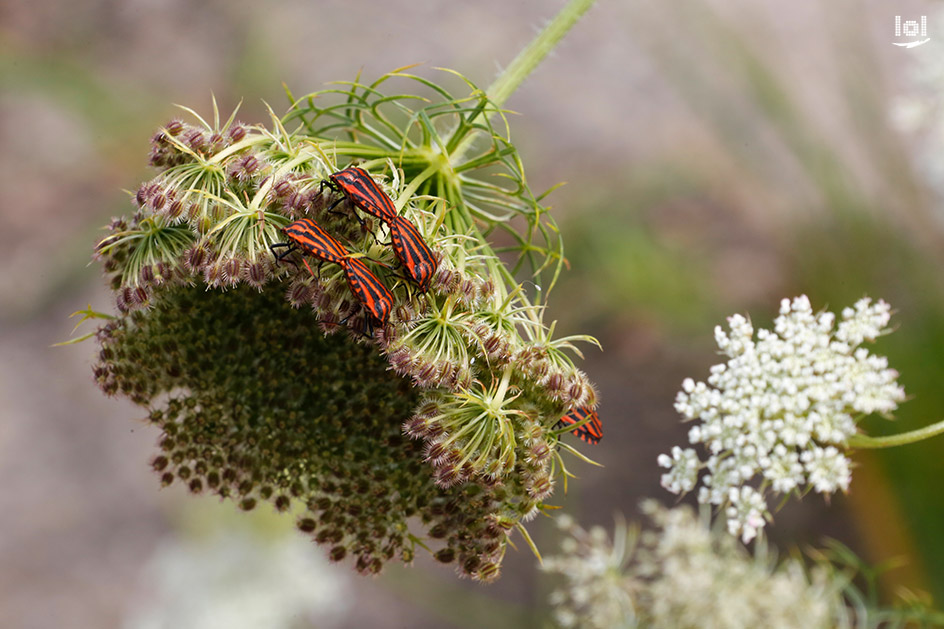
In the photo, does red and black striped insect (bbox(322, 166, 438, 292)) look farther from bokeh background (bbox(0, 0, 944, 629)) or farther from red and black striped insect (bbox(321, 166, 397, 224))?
bokeh background (bbox(0, 0, 944, 629))

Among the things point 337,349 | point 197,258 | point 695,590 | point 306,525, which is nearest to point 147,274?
point 197,258

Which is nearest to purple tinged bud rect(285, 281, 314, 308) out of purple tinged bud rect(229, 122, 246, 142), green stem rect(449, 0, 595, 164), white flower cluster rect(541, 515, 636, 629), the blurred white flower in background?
purple tinged bud rect(229, 122, 246, 142)

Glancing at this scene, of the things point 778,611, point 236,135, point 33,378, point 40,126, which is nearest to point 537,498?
point 236,135

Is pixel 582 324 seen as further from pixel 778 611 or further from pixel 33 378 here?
pixel 33 378

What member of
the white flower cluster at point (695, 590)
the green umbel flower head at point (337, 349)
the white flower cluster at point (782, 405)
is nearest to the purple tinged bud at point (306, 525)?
the green umbel flower head at point (337, 349)

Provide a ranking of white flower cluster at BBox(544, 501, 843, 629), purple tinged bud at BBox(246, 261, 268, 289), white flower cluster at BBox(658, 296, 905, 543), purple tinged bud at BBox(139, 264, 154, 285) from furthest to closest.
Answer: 1. white flower cluster at BBox(544, 501, 843, 629)
2. white flower cluster at BBox(658, 296, 905, 543)
3. purple tinged bud at BBox(139, 264, 154, 285)
4. purple tinged bud at BBox(246, 261, 268, 289)

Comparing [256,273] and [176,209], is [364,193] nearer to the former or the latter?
[256,273]

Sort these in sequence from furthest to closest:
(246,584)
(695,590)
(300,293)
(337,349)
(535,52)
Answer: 1. (246,584)
2. (695,590)
3. (535,52)
4. (337,349)
5. (300,293)
